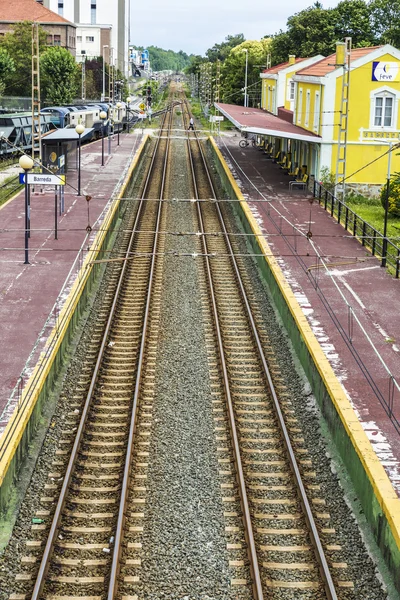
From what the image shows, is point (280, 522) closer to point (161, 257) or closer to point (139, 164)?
point (161, 257)

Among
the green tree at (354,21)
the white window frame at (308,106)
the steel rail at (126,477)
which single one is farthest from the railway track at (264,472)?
the green tree at (354,21)

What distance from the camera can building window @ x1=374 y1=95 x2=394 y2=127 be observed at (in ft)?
107

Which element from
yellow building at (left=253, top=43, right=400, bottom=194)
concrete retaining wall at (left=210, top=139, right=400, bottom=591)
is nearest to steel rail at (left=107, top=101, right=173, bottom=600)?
concrete retaining wall at (left=210, top=139, right=400, bottom=591)

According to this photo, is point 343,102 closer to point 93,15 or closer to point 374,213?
point 374,213

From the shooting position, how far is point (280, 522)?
10180mm

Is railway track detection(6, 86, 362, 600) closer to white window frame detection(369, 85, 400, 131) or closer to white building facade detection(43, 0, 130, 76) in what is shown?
white window frame detection(369, 85, 400, 131)

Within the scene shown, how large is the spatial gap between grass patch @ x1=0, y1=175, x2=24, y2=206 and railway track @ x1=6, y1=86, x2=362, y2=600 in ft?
46.3

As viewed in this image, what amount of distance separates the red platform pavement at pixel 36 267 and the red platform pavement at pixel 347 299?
528 cm

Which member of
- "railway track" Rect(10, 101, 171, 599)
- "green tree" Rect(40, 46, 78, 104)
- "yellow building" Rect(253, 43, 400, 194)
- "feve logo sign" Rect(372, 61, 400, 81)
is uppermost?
"green tree" Rect(40, 46, 78, 104)

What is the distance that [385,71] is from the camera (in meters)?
31.9

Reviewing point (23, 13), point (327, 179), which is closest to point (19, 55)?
point (23, 13)

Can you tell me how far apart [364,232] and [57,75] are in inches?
2121

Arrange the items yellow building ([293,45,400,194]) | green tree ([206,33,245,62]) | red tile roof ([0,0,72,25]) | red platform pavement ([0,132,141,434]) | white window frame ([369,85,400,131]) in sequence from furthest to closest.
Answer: green tree ([206,33,245,62]) → red tile roof ([0,0,72,25]) → white window frame ([369,85,400,131]) → yellow building ([293,45,400,194]) → red platform pavement ([0,132,141,434])

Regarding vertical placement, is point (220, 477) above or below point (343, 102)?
below
